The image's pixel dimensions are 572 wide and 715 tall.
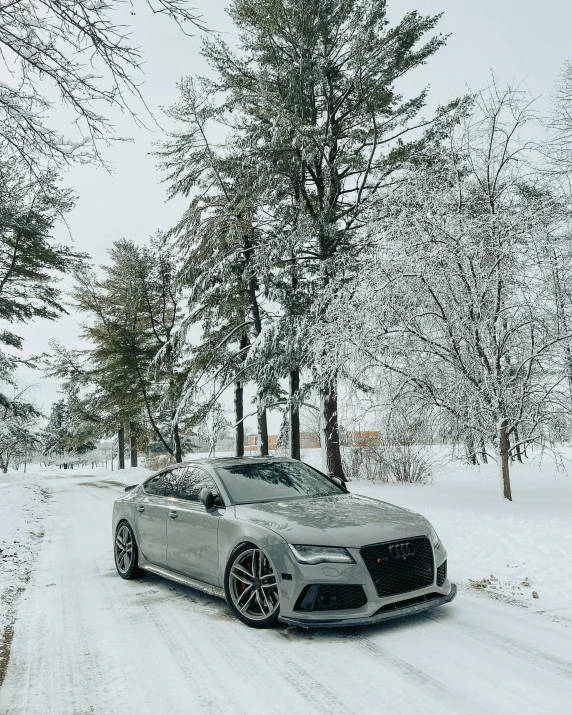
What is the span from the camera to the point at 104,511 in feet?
46.9

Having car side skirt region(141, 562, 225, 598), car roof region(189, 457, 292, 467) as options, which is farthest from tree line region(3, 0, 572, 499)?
car side skirt region(141, 562, 225, 598)

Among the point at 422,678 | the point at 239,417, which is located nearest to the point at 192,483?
the point at 422,678

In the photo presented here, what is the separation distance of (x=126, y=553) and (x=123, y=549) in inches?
6.3

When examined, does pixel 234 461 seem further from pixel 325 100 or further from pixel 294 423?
pixel 325 100

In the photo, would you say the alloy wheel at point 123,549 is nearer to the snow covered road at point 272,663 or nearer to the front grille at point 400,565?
the snow covered road at point 272,663

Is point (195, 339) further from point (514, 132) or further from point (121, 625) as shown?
point (121, 625)

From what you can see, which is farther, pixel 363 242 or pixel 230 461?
pixel 363 242

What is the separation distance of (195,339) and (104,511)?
387 inches

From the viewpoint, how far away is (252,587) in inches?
192

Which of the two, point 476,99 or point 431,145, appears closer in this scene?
point 476,99

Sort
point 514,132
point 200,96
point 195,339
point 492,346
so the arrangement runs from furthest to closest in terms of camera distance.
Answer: point 195,339
point 200,96
point 514,132
point 492,346

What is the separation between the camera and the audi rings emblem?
15.1 feet

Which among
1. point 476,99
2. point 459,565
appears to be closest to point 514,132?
point 476,99

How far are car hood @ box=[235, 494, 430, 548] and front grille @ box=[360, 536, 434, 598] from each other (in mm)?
69
